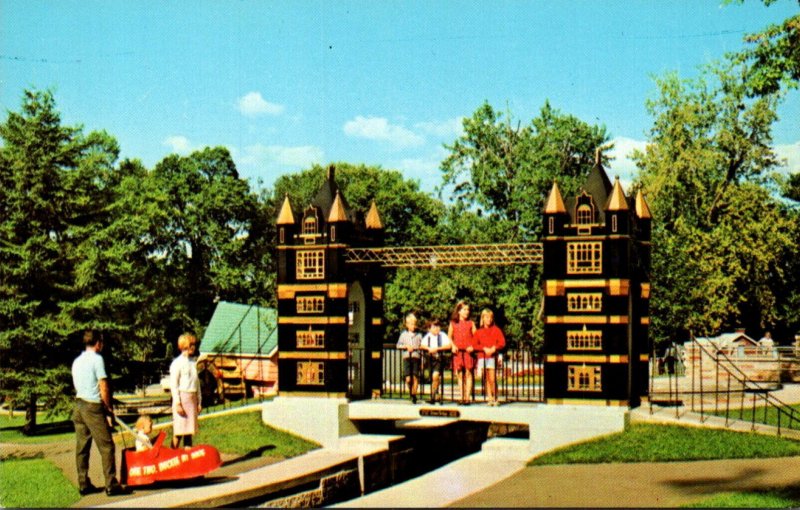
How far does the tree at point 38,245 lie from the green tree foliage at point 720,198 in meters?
21.8

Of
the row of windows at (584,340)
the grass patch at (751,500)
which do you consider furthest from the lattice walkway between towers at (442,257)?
the grass patch at (751,500)

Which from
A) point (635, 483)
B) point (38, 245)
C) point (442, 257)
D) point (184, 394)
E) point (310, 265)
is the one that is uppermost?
point (38, 245)

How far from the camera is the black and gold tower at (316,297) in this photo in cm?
1945

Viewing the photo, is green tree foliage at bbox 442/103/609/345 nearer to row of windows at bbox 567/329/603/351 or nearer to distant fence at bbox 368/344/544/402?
distant fence at bbox 368/344/544/402

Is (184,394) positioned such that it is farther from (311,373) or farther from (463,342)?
(463,342)

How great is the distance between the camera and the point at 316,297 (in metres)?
19.7

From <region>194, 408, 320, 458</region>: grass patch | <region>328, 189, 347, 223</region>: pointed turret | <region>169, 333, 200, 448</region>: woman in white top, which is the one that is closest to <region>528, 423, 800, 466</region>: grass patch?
<region>194, 408, 320, 458</region>: grass patch

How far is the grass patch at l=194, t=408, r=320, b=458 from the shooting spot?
17.4 metres

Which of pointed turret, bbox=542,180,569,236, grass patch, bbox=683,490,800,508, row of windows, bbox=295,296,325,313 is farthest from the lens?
row of windows, bbox=295,296,325,313

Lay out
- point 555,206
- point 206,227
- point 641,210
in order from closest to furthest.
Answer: point 555,206 < point 641,210 < point 206,227

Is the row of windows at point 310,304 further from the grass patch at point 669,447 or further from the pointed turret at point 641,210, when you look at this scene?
the pointed turret at point 641,210

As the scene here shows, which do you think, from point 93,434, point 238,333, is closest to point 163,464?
point 93,434

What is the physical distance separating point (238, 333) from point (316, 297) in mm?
12235

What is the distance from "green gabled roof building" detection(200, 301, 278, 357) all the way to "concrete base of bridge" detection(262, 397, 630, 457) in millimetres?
9709
